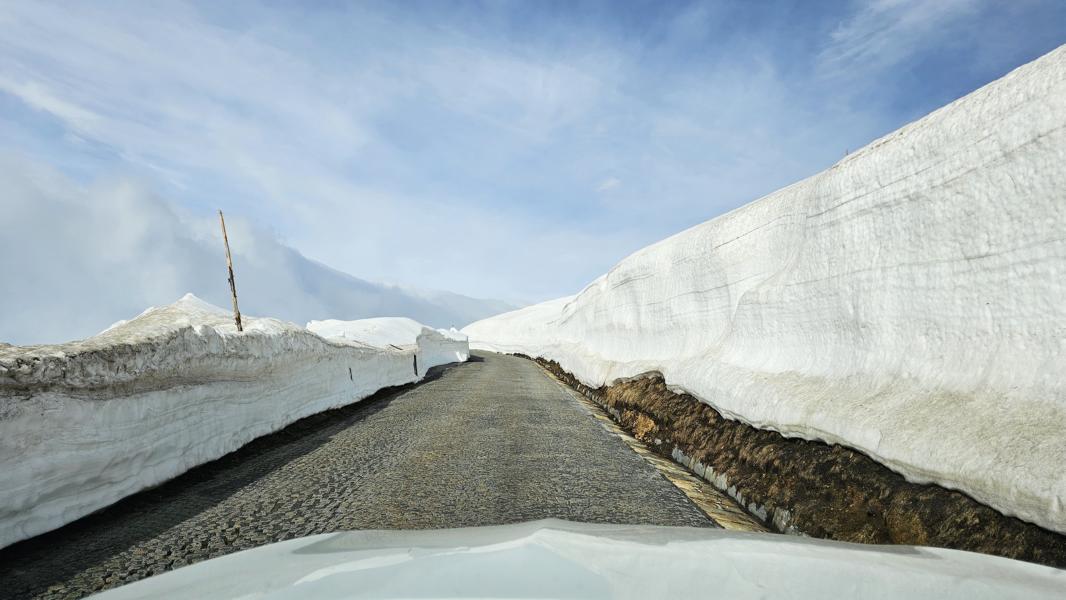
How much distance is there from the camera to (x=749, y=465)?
5.18 metres

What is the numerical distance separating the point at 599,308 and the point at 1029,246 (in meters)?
17.8

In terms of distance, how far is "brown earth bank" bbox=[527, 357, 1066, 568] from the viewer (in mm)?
2766

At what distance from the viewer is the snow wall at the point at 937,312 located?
314cm

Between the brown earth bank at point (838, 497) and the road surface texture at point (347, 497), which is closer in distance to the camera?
the brown earth bank at point (838, 497)

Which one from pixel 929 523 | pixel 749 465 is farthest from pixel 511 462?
pixel 929 523

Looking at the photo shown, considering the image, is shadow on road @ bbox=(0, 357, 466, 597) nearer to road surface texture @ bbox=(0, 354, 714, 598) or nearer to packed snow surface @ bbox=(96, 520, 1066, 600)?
road surface texture @ bbox=(0, 354, 714, 598)

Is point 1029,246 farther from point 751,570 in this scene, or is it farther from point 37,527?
point 37,527

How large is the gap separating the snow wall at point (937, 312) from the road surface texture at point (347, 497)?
158 cm

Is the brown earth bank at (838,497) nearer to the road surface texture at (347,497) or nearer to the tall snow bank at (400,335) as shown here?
the road surface texture at (347,497)

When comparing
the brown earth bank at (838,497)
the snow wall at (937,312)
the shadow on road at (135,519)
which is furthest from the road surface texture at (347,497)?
the snow wall at (937,312)

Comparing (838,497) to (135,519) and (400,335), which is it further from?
(400,335)

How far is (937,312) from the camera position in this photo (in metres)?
4.20

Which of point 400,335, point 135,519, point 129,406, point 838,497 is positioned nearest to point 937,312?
point 838,497

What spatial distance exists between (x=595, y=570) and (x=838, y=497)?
301 cm
